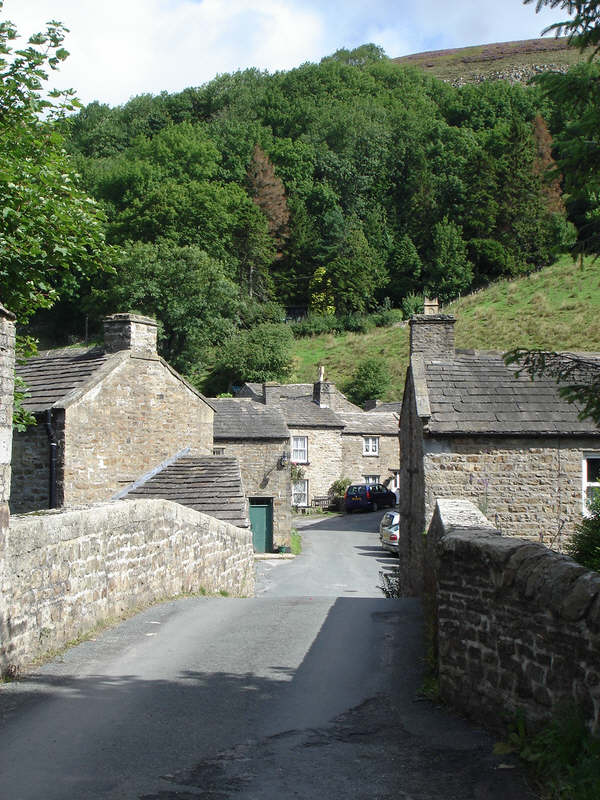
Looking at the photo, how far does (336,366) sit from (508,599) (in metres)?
58.2

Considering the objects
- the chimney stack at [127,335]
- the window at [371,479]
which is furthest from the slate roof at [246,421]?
the window at [371,479]

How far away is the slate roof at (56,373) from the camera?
19375 millimetres

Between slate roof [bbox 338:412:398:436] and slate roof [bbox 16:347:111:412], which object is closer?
slate roof [bbox 16:347:111:412]

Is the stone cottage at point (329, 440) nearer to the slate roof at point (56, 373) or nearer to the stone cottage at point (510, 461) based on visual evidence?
the slate roof at point (56, 373)

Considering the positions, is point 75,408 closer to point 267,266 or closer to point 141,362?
point 141,362

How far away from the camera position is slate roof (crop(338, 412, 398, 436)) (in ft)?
161

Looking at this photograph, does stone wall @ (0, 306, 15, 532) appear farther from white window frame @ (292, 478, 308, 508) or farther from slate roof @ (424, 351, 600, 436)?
white window frame @ (292, 478, 308, 508)

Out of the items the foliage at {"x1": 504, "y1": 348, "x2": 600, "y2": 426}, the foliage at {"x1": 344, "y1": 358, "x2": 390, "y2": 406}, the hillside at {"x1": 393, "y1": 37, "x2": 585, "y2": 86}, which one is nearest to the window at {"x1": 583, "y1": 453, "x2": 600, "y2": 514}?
the foliage at {"x1": 504, "y1": 348, "x2": 600, "y2": 426}

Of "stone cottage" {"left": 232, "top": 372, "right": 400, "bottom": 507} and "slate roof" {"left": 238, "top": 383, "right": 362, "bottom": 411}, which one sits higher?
"slate roof" {"left": 238, "top": 383, "right": 362, "bottom": 411}

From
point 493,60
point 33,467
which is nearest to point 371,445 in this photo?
point 33,467

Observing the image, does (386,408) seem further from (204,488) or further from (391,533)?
(204,488)

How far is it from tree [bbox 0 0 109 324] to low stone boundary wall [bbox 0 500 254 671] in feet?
12.1

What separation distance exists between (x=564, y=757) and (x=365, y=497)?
135 ft

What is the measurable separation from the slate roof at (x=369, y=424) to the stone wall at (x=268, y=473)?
46.4ft
